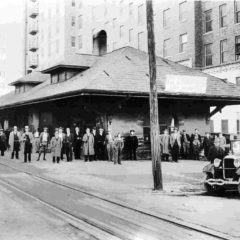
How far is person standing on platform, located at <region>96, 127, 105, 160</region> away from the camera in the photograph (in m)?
22.0

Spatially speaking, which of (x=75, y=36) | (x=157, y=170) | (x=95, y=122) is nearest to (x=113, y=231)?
(x=157, y=170)

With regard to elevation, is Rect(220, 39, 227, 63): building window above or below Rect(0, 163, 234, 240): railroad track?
above

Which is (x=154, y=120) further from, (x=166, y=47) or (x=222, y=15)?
(x=166, y=47)

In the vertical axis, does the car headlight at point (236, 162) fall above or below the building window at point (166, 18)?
below

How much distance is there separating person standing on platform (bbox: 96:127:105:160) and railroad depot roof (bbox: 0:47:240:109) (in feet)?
7.13

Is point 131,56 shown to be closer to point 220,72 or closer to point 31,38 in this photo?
point 220,72

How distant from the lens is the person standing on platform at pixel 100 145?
2200 centimetres

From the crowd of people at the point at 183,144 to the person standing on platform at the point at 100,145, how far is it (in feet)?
9.37

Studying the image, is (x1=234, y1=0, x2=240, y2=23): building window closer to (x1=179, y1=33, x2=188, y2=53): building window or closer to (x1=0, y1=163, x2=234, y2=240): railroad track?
(x1=179, y1=33, x2=188, y2=53): building window

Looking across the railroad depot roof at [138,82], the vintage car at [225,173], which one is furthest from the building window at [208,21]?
the vintage car at [225,173]

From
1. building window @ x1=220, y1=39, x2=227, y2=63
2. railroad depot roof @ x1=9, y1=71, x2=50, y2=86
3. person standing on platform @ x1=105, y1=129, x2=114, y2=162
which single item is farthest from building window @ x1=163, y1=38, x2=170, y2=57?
person standing on platform @ x1=105, y1=129, x2=114, y2=162

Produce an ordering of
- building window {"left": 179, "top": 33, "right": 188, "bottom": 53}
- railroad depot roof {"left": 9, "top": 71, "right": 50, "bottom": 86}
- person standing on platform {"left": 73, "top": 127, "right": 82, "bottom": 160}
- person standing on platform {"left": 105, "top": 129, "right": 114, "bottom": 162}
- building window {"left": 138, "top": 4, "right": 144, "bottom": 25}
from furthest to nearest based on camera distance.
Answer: building window {"left": 138, "top": 4, "right": 144, "bottom": 25} → building window {"left": 179, "top": 33, "right": 188, "bottom": 53} → railroad depot roof {"left": 9, "top": 71, "right": 50, "bottom": 86} → person standing on platform {"left": 73, "top": 127, "right": 82, "bottom": 160} → person standing on platform {"left": 105, "top": 129, "right": 114, "bottom": 162}

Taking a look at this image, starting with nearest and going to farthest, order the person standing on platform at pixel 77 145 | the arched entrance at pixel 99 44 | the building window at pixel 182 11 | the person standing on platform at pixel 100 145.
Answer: the person standing on platform at pixel 100 145 → the person standing on platform at pixel 77 145 → the arched entrance at pixel 99 44 → the building window at pixel 182 11

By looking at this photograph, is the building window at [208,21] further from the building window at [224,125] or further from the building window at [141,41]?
the building window at [141,41]
